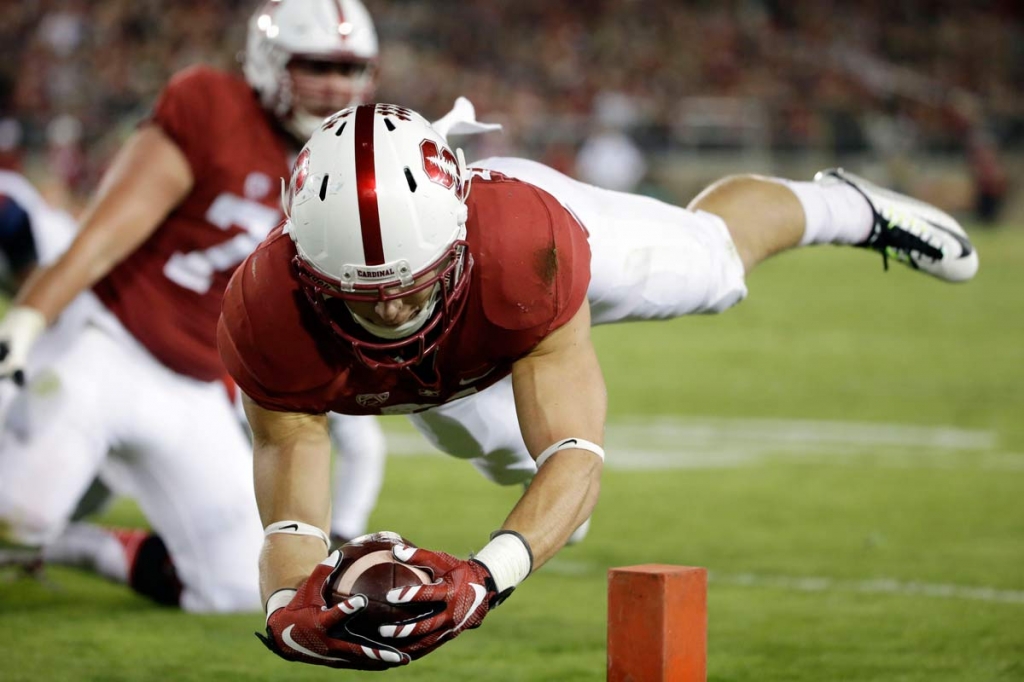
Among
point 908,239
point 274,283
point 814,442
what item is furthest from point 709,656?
point 814,442

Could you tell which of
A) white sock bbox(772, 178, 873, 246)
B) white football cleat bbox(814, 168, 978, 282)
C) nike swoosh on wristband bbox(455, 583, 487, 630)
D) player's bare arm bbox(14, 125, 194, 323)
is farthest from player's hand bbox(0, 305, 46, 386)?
white football cleat bbox(814, 168, 978, 282)

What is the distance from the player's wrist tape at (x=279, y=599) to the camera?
2.35 m

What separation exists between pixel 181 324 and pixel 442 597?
2243mm

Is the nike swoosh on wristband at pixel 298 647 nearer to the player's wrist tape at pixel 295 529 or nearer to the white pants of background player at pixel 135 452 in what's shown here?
the player's wrist tape at pixel 295 529

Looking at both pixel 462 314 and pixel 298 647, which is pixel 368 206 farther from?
pixel 298 647

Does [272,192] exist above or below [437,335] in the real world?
above

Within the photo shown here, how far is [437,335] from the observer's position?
256 centimetres

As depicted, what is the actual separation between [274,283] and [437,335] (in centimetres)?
30

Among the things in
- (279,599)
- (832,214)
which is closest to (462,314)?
(279,599)

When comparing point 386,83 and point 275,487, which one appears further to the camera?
point 386,83

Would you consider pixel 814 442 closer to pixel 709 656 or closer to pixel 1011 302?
pixel 709 656

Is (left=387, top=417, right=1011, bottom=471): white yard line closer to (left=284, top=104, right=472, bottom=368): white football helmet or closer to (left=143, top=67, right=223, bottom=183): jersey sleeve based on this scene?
(left=143, top=67, right=223, bottom=183): jersey sleeve

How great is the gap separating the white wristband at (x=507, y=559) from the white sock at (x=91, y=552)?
2133 mm

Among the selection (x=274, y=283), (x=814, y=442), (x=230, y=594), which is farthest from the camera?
(x=814, y=442)
